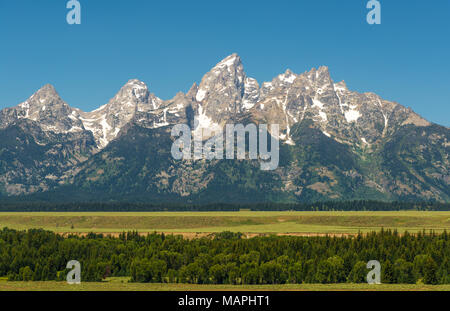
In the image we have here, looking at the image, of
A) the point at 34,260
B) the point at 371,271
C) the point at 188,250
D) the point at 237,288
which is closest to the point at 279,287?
the point at 237,288

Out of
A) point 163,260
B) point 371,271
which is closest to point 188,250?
point 163,260

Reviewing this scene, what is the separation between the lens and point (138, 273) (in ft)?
542

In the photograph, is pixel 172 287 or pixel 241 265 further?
pixel 241 265

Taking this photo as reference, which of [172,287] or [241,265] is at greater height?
[241,265]

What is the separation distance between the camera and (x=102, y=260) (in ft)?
617

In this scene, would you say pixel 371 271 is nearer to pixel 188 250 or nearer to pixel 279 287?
pixel 279 287

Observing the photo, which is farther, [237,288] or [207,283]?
[207,283]

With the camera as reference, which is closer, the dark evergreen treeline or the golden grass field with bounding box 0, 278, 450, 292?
the golden grass field with bounding box 0, 278, 450, 292

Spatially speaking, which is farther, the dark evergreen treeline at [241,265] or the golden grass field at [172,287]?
the dark evergreen treeline at [241,265]
